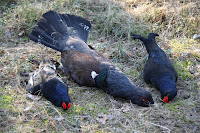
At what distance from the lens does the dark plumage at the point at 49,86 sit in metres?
4.52

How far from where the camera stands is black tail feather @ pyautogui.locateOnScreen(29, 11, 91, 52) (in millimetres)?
5930

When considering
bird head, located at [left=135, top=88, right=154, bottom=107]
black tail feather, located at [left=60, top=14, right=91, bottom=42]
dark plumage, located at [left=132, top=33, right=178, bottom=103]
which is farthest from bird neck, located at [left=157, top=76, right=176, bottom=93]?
black tail feather, located at [left=60, top=14, right=91, bottom=42]

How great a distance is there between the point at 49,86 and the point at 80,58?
1.04 m

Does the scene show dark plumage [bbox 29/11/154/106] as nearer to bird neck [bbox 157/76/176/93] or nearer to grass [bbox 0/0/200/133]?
grass [bbox 0/0/200/133]

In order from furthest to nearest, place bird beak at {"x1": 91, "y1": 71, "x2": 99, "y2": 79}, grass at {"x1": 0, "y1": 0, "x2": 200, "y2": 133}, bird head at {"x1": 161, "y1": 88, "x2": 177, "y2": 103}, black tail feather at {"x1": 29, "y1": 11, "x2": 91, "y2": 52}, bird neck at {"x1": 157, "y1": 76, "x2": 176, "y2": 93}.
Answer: black tail feather at {"x1": 29, "y1": 11, "x2": 91, "y2": 52} → bird beak at {"x1": 91, "y1": 71, "x2": 99, "y2": 79} → bird neck at {"x1": 157, "y1": 76, "x2": 176, "y2": 93} → bird head at {"x1": 161, "y1": 88, "x2": 177, "y2": 103} → grass at {"x1": 0, "y1": 0, "x2": 200, "y2": 133}

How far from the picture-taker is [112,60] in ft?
20.6

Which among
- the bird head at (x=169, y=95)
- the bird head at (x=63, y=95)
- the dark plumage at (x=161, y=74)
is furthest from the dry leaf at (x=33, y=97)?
the bird head at (x=169, y=95)

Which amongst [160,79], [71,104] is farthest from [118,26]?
[71,104]

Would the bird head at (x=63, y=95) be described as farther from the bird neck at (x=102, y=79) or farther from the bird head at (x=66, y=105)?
the bird neck at (x=102, y=79)

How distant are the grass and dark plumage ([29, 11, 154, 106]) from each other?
21cm

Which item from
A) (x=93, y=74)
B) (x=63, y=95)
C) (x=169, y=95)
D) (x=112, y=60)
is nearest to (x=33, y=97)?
(x=63, y=95)

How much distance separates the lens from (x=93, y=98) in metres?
4.98

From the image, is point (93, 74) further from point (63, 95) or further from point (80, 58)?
point (63, 95)

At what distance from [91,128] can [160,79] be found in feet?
6.35
